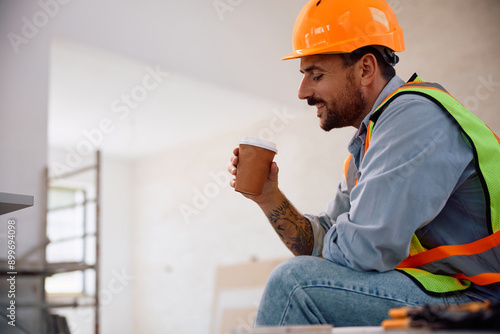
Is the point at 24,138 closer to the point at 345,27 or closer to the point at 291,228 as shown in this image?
the point at 291,228

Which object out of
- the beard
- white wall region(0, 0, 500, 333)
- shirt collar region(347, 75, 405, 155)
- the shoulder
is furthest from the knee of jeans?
white wall region(0, 0, 500, 333)

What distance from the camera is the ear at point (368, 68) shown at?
1.77 meters

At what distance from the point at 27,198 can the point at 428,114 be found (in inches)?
45.1

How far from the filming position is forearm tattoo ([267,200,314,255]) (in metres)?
1.84

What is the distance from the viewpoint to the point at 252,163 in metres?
1.70

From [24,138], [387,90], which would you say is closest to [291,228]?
[387,90]

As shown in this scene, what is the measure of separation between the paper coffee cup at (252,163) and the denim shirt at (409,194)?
397 mm

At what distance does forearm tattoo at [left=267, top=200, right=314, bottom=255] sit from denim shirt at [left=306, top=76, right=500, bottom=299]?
46 centimetres

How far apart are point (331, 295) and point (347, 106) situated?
2.55 feet

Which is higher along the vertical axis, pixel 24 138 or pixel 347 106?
pixel 24 138

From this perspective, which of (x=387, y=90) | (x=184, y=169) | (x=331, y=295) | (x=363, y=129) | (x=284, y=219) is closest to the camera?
(x=331, y=295)

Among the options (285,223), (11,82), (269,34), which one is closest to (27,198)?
(285,223)

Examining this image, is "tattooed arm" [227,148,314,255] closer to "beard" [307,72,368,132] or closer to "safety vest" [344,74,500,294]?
"beard" [307,72,368,132]

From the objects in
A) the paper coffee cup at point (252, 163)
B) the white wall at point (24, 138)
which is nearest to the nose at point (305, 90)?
the paper coffee cup at point (252, 163)
